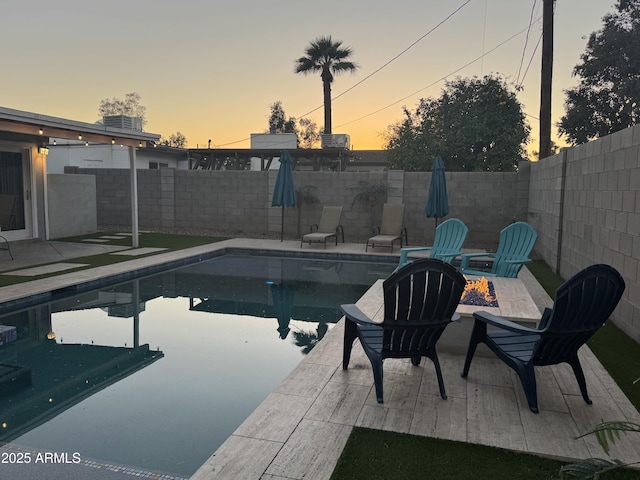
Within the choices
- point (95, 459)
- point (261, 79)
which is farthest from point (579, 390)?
point (261, 79)

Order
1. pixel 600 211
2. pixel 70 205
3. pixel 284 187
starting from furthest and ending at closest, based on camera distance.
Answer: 1. pixel 70 205
2. pixel 284 187
3. pixel 600 211

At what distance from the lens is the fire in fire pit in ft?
14.0

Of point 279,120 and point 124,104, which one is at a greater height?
point 124,104

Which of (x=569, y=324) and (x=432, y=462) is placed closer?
(x=432, y=462)

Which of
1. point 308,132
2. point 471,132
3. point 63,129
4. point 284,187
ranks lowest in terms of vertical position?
point 284,187

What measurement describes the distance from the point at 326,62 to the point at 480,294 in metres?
20.0

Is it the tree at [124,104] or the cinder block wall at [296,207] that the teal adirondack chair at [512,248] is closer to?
the cinder block wall at [296,207]

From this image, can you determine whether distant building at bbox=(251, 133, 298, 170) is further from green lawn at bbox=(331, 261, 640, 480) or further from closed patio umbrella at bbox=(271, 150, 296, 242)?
green lawn at bbox=(331, 261, 640, 480)

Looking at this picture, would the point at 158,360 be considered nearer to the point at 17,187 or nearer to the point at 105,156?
the point at 17,187

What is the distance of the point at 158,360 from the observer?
14.7 feet

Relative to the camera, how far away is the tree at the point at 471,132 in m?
16.5

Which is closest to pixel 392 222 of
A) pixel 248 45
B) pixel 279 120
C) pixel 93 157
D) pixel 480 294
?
pixel 480 294

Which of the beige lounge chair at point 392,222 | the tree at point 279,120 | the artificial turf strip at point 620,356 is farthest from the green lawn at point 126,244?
the tree at point 279,120

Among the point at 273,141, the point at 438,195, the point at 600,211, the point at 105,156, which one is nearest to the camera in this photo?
the point at 600,211
